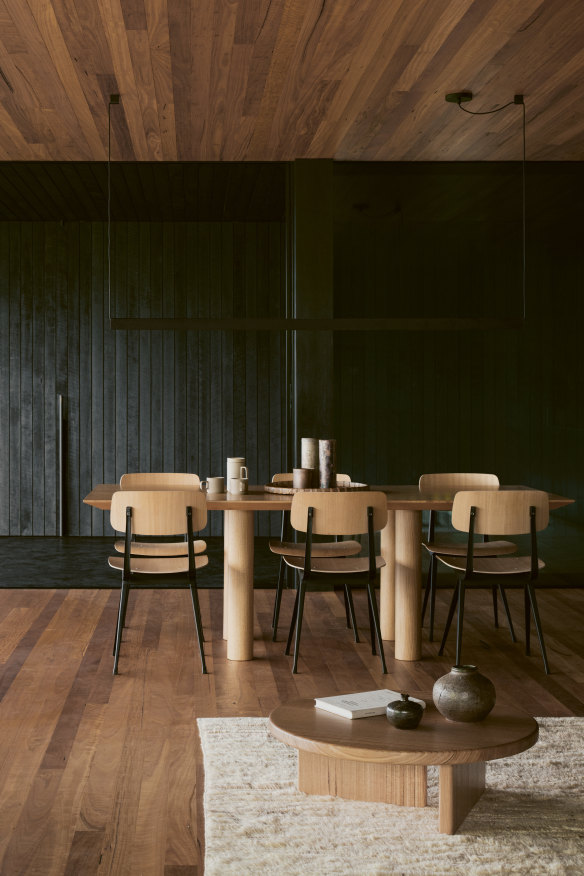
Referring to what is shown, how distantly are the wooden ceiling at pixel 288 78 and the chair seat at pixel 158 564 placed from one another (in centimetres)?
243

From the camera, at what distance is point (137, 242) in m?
8.66

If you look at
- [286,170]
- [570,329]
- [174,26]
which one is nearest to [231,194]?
[286,170]

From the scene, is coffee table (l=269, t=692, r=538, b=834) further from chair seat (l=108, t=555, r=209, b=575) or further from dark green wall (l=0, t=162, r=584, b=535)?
dark green wall (l=0, t=162, r=584, b=535)

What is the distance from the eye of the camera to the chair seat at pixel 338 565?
442 centimetres

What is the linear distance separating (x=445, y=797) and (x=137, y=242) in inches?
273

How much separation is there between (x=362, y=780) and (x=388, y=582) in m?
2.22

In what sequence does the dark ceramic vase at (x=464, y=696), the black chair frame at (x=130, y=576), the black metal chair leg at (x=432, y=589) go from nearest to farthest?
the dark ceramic vase at (x=464, y=696), the black chair frame at (x=130, y=576), the black metal chair leg at (x=432, y=589)

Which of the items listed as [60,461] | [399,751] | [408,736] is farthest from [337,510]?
[60,461]

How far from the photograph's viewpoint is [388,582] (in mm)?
4973

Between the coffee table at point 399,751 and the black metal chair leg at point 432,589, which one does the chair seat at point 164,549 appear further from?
the coffee table at point 399,751

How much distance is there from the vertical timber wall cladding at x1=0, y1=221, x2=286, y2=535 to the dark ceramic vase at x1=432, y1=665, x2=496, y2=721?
6021mm

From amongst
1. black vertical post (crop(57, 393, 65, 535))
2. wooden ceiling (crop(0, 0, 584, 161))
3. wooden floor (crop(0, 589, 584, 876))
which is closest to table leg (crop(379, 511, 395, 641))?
wooden floor (crop(0, 589, 584, 876))

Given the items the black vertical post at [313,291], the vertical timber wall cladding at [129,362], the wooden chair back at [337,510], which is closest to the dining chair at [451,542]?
the wooden chair back at [337,510]

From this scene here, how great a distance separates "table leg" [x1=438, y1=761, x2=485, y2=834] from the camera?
2.56 m
